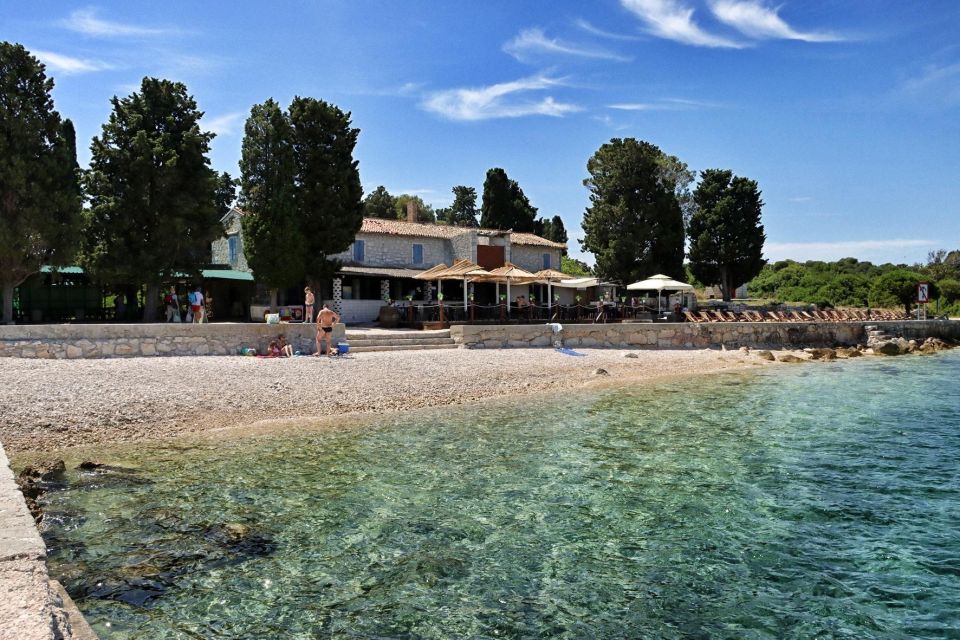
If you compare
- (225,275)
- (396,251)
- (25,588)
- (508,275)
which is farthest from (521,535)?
(396,251)

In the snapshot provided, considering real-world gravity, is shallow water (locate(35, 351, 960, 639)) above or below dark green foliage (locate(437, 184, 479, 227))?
below

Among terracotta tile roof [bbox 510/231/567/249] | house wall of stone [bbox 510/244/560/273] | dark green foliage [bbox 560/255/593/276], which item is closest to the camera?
house wall of stone [bbox 510/244/560/273]

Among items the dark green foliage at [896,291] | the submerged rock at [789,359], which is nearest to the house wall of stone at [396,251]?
the submerged rock at [789,359]

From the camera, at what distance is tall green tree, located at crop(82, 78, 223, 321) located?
2359cm

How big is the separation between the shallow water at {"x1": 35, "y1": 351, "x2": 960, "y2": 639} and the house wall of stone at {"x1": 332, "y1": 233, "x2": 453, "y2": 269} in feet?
70.6

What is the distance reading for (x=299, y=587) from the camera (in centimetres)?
541

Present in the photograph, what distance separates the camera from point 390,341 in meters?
20.7

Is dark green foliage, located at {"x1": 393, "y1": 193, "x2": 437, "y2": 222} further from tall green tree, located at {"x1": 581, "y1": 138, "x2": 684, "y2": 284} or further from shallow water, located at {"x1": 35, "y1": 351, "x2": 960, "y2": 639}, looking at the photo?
shallow water, located at {"x1": 35, "y1": 351, "x2": 960, "y2": 639}

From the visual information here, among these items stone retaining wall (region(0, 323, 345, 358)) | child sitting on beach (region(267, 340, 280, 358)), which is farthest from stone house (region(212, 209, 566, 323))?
child sitting on beach (region(267, 340, 280, 358))

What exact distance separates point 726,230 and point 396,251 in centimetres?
2452

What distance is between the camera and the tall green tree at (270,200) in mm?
26125

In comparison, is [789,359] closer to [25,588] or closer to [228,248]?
[25,588]

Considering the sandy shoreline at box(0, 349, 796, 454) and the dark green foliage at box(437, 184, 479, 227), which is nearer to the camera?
the sandy shoreline at box(0, 349, 796, 454)

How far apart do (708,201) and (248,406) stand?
133 feet
